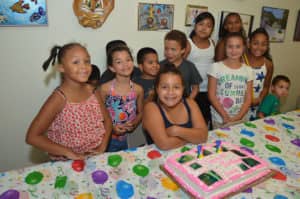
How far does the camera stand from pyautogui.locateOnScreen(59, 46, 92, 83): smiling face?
3.74 feet

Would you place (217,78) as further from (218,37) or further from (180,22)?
(218,37)

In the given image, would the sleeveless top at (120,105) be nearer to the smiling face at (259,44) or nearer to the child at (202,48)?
the child at (202,48)

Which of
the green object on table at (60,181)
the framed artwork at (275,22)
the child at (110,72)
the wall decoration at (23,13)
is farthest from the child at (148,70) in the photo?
the framed artwork at (275,22)

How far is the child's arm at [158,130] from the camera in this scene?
3.37ft

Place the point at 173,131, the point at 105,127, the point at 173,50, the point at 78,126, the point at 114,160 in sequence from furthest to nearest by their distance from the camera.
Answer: the point at 173,50 < the point at 105,127 < the point at 78,126 < the point at 173,131 < the point at 114,160

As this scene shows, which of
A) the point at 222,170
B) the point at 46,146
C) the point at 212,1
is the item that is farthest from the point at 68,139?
the point at 212,1

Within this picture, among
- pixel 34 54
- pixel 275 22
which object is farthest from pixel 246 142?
pixel 275 22

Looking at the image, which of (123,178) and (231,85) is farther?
(231,85)

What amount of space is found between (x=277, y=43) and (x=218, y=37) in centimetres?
99

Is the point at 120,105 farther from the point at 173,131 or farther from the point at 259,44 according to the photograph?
the point at 259,44

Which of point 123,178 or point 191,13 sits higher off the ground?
point 191,13

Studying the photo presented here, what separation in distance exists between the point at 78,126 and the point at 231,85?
1.15 m

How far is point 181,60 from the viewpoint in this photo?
1.86 metres

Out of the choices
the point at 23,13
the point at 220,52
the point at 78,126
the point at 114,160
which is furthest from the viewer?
the point at 220,52
